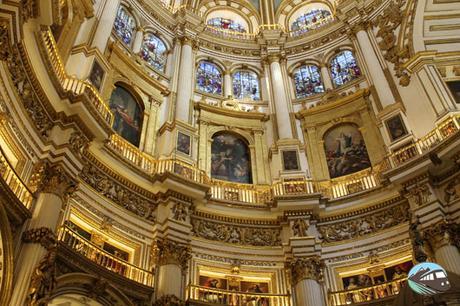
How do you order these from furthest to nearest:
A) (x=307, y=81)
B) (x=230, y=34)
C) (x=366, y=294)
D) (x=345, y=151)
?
(x=230, y=34) < (x=307, y=81) < (x=345, y=151) < (x=366, y=294)

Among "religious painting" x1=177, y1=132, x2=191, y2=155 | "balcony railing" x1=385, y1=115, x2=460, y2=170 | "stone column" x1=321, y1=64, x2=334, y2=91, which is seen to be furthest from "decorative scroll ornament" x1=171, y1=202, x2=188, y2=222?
"stone column" x1=321, y1=64, x2=334, y2=91

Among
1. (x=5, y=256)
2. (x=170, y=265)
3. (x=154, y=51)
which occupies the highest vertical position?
(x=154, y=51)

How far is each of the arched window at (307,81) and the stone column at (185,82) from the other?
5.46 meters

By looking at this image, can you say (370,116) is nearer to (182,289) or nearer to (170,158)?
(170,158)

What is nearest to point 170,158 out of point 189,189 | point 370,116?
point 189,189

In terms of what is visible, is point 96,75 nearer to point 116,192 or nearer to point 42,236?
point 116,192

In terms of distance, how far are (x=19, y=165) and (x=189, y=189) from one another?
595 cm

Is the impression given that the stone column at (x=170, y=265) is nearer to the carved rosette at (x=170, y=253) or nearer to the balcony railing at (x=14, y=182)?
the carved rosette at (x=170, y=253)

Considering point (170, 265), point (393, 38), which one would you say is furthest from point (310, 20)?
point (170, 265)

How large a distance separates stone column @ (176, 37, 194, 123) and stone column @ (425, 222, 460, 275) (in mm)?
10186

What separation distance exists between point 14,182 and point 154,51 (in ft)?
41.4

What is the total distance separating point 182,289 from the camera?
45.9 ft

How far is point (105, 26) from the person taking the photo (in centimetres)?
1773

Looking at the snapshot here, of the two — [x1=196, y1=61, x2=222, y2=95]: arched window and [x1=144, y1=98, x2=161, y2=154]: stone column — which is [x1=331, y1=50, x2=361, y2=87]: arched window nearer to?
[x1=196, y1=61, x2=222, y2=95]: arched window
